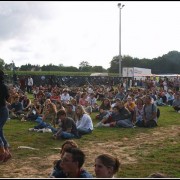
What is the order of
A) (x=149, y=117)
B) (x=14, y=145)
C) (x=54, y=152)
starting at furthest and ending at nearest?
(x=149, y=117) < (x=14, y=145) < (x=54, y=152)

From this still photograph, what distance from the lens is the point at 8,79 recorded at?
121 feet

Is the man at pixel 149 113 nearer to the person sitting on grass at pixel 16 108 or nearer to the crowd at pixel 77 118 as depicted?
the crowd at pixel 77 118

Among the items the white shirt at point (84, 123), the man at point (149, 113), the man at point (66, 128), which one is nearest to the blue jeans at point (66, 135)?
the man at point (66, 128)

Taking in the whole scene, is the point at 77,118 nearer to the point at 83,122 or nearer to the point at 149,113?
the point at 83,122

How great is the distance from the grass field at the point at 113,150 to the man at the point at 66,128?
0.26m

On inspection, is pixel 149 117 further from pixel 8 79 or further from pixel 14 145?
pixel 8 79

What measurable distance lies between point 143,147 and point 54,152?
2.50 metres

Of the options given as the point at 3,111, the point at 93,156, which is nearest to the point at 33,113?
the point at 93,156

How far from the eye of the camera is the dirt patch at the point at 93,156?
7230mm

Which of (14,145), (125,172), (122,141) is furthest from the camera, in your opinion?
(122,141)

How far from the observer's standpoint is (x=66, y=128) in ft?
35.2

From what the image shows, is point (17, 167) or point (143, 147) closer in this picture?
point (17, 167)

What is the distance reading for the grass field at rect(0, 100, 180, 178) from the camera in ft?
24.1

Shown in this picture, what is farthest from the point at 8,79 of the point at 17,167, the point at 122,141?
the point at 17,167
